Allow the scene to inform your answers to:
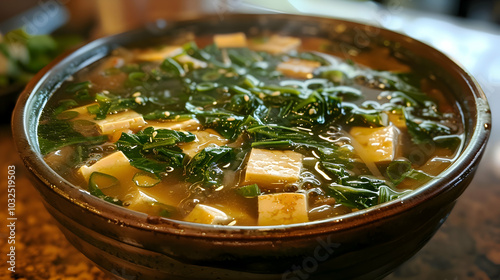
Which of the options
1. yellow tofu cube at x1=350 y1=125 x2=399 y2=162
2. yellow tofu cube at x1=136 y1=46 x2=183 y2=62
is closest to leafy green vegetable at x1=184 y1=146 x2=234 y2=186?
yellow tofu cube at x1=350 y1=125 x2=399 y2=162

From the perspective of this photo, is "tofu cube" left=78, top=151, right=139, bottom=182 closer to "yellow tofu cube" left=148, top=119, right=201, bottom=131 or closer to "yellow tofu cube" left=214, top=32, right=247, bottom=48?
"yellow tofu cube" left=148, top=119, right=201, bottom=131

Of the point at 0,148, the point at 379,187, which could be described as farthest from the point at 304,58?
the point at 0,148

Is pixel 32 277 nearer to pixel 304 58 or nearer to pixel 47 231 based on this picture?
pixel 47 231

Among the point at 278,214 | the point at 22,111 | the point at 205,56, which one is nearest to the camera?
the point at 278,214

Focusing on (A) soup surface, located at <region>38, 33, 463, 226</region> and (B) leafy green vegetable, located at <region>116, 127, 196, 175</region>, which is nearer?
(A) soup surface, located at <region>38, 33, 463, 226</region>

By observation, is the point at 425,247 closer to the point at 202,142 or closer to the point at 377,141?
the point at 377,141

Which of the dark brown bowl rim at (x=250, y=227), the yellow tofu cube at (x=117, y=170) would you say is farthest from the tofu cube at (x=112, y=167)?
the dark brown bowl rim at (x=250, y=227)

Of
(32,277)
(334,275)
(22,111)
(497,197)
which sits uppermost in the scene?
(22,111)
